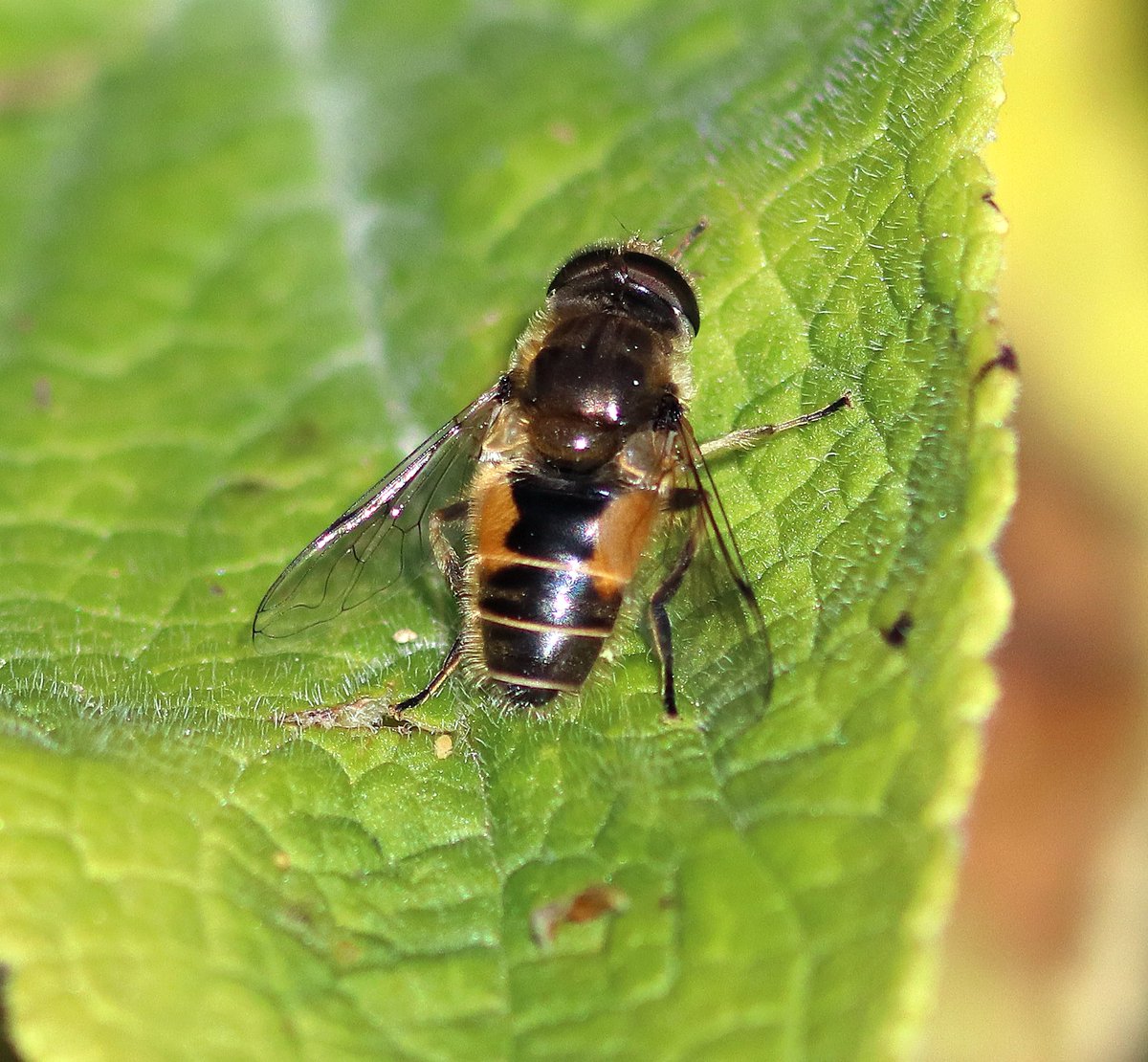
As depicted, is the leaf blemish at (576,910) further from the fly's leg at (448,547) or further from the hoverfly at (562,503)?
the fly's leg at (448,547)

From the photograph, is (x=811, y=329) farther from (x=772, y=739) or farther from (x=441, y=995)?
(x=441, y=995)

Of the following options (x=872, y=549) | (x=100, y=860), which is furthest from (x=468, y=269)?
(x=100, y=860)

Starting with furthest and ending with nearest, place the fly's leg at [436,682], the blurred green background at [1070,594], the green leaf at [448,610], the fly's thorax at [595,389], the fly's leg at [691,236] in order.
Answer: the blurred green background at [1070,594] < the fly's leg at [691,236] < the fly's thorax at [595,389] < the fly's leg at [436,682] < the green leaf at [448,610]

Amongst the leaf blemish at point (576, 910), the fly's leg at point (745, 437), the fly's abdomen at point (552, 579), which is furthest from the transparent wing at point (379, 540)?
the leaf blemish at point (576, 910)

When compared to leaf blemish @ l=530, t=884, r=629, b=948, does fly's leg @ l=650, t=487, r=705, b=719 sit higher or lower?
higher

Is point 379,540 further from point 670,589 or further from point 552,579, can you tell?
point 670,589

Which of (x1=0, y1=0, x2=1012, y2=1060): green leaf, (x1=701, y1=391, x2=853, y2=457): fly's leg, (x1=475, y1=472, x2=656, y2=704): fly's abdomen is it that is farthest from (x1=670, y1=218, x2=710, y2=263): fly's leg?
(x1=475, y1=472, x2=656, y2=704): fly's abdomen

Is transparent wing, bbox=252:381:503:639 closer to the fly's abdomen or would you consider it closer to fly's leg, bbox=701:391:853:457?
the fly's abdomen
